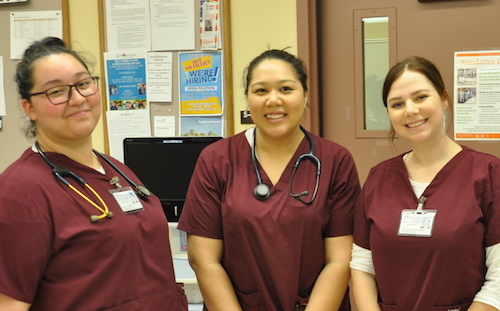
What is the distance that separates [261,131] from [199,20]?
1253 mm

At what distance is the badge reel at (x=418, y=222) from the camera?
156 centimetres

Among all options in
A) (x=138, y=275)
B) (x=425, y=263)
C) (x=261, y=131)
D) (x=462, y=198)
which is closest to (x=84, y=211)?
(x=138, y=275)

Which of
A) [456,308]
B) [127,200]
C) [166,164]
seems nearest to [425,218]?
[456,308]

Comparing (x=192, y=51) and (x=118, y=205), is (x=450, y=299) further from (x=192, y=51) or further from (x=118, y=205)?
(x=192, y=51)

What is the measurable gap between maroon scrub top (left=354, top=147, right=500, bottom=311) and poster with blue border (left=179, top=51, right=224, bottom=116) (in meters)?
1.44

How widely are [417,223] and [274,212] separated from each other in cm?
44

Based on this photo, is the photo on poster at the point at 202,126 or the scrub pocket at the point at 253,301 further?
the photo on poster at the point at 202,126

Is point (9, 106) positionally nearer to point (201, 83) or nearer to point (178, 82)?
point (178, 82)

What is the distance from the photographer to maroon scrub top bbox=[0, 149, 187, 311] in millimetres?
1283

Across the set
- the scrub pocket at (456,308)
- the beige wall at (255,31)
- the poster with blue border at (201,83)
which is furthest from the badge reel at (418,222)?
the poster with blue border at (201,83)

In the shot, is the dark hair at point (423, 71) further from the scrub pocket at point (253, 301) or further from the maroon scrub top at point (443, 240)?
the scrub pocket at point (253, 301)

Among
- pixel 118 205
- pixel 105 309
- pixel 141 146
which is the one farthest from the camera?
pixel 141 146

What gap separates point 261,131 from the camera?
74.4 inches

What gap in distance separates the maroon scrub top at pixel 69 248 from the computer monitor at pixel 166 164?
0.88 m
